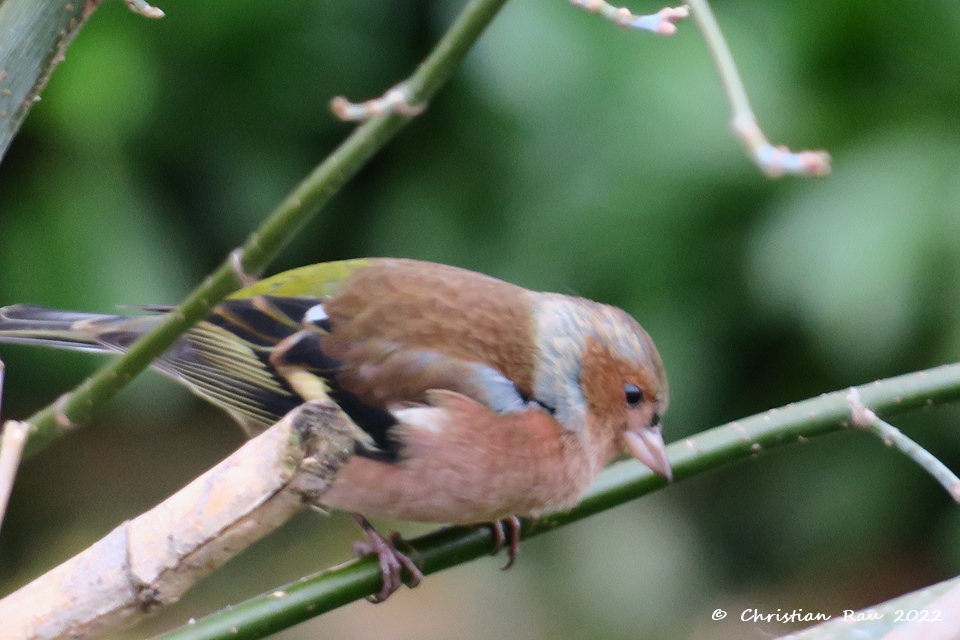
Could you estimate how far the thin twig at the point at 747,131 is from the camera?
2.59 feet

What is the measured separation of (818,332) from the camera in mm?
2529

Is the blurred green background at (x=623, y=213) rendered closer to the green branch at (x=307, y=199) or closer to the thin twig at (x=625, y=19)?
the thin twig at (x=625, y=19)

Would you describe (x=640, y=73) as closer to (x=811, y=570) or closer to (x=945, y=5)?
(x=945, y=5)

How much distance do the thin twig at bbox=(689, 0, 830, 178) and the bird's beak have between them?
0.70 meters

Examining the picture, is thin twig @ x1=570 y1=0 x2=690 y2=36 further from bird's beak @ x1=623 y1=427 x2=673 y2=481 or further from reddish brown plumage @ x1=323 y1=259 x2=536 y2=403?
reddish brown plumage @ x1=323 y1=259 x2=536 y2=403

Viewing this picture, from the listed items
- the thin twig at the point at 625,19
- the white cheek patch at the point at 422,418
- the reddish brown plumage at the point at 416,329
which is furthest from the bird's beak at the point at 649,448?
the thin twig at the point at 625,19

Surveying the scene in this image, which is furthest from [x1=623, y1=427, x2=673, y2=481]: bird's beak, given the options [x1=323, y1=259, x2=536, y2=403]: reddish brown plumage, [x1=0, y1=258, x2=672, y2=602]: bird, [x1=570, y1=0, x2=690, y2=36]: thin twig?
[x1=570, y1=0, x2=690, y2=36]: thin twig

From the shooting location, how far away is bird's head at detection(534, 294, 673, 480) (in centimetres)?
186

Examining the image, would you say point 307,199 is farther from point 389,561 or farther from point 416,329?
point 416,329

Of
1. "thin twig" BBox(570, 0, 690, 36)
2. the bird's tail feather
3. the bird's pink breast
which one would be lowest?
the bird's pink breast

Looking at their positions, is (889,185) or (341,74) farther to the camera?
(341,74)

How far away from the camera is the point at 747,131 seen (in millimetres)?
812

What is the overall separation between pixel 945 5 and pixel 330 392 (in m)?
1.81

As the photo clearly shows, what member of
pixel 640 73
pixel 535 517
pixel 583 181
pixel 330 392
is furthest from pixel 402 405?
pixel 640 73
